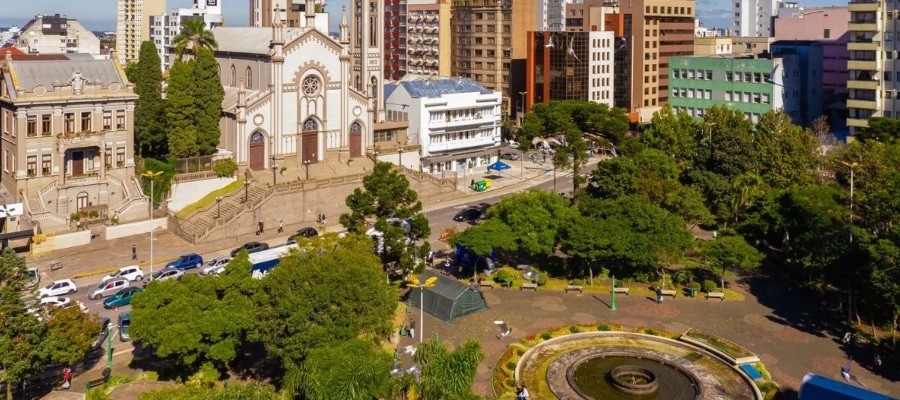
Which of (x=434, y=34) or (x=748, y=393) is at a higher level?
(x=434, y=34)

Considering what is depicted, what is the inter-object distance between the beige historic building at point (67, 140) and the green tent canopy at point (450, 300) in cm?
3362

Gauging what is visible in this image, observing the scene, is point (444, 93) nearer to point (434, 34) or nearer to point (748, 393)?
point (434, 34)

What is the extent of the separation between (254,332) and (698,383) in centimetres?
2349

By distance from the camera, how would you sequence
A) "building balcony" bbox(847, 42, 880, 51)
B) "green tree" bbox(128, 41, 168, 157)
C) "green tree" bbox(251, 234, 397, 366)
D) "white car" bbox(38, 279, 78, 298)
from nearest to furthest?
1. "green tree" bbox(251, 234, 397, 366)
2. "white car" bbox(38, 279, 78, 298)
3. "green tree" bbox(128, 41, 168, 157)
4. "building balcony" bbox(847, 42, 880, 51)

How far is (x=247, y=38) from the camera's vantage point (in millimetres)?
96062

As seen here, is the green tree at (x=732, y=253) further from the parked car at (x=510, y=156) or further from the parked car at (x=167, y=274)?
the parked car at (x=510, y=156)

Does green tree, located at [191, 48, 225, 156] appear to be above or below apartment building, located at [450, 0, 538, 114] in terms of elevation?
below

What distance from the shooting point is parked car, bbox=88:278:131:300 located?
59625mm

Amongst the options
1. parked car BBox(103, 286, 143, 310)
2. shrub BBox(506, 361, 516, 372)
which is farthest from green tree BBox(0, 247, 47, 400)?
shrub BBox(506, 361, 516, 372)

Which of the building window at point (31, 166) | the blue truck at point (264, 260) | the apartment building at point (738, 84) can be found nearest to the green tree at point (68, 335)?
the blue truck at point (264, 260)

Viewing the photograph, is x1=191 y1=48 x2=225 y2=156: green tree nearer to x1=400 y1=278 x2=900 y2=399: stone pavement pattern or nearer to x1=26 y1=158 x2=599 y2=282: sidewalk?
x1=26 y1=158 x2=599 y2=282: sidewalk

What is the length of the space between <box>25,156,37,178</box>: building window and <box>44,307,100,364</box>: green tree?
1313 inches

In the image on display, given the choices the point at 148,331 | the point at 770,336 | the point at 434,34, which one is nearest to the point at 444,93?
the point at 434,34

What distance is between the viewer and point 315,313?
43.2 m
